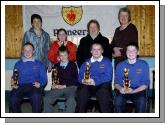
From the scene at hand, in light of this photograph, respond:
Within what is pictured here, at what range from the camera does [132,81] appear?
355 cm

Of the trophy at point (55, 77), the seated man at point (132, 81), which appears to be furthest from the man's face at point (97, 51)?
the trophy at point (55, 77)

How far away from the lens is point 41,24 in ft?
12.4

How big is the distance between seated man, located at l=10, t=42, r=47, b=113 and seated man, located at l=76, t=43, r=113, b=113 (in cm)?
41

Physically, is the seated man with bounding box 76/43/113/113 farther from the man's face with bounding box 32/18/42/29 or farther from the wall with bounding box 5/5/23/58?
the wall with bounding box 5/5/23/58

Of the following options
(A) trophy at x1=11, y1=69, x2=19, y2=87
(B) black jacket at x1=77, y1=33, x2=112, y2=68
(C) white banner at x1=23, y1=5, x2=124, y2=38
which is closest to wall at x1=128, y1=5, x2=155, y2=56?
(C) white banner at x1=23, y1=5, x2=124, y2=38

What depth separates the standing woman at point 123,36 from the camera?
3674 millimetres

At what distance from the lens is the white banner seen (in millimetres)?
3662

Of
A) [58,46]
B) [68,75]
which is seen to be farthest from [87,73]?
[58,46]

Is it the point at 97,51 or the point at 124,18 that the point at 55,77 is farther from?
the point at 124,18

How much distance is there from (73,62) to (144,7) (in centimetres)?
94

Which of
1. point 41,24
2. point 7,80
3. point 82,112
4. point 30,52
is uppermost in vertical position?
point 41,24

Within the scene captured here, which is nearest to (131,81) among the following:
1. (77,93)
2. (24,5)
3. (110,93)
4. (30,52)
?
(110,93)

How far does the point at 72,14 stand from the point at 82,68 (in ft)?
2.00

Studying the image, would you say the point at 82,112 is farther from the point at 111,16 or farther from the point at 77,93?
the point at 111,16
